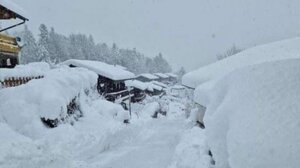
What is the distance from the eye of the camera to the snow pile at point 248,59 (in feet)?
29.2

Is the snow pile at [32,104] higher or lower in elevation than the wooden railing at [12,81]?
lower

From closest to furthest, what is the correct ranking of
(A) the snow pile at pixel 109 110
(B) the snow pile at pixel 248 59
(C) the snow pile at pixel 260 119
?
(C) the snow pile at pixel 260 119
(B) the snow pile at pixel 248 59
(A) the snow pile at pixel 109 110

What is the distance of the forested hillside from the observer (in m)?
57.8

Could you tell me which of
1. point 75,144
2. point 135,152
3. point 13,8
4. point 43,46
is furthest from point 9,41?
point 43,46

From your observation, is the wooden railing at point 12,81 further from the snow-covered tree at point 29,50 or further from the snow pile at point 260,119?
the snow-covered tree at point 29,50

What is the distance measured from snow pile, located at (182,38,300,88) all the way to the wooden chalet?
14.7 m

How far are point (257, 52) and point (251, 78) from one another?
6.16 m

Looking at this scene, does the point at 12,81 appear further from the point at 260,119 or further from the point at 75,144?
the point at 260,119

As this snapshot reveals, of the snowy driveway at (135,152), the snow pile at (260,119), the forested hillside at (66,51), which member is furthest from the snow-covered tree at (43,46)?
the snow pile at (260,119)

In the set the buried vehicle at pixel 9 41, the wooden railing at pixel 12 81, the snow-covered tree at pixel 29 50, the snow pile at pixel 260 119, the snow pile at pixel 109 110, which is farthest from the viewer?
the snow-covered tree at pixel 29 50

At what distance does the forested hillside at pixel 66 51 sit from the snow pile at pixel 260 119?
3009cm

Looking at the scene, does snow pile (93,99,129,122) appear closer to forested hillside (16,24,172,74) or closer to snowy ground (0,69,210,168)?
snowy ground (0,69,210,168)

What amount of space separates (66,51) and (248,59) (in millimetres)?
63675

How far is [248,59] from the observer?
10750mm
